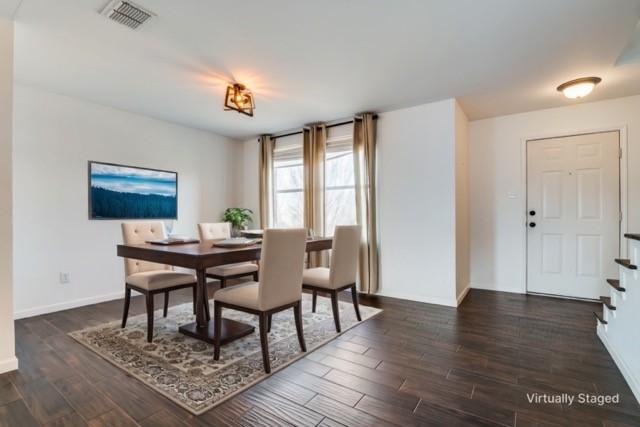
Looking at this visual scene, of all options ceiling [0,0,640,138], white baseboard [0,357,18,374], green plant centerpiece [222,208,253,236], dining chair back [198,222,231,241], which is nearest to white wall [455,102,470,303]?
ceiling [0,0,640,138]

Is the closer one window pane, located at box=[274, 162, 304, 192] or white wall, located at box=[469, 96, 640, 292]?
white wall, located at box=[469, 96, 640, 292]

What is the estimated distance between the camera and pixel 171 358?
2262 millimetres

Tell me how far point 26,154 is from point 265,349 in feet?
10.7

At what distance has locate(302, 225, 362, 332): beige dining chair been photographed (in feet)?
9.18

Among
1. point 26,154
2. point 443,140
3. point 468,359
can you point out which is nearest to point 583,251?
point 443,140

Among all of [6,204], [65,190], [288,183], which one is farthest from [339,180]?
[6,204]

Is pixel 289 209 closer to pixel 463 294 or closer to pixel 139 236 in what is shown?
pixel 139 236

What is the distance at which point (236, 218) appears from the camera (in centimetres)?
513

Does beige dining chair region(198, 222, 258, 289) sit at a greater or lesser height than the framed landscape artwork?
lesser

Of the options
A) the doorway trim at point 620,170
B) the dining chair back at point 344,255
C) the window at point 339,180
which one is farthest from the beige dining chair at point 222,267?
the doorway trim at point 620,170

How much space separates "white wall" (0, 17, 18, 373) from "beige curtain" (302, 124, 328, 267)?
3140mm

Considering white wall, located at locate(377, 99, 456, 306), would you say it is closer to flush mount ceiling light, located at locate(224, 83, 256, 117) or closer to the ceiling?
the ceiling

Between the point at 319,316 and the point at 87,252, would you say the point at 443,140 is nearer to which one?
the point at 319,316

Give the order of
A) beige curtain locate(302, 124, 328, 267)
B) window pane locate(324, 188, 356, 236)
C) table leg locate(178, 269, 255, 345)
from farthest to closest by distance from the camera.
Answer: beige curtain locate(302, 124, 328, 267), window pane locate(324, 188, 356, 236), table leg locate(178, 269, 255, 345)
